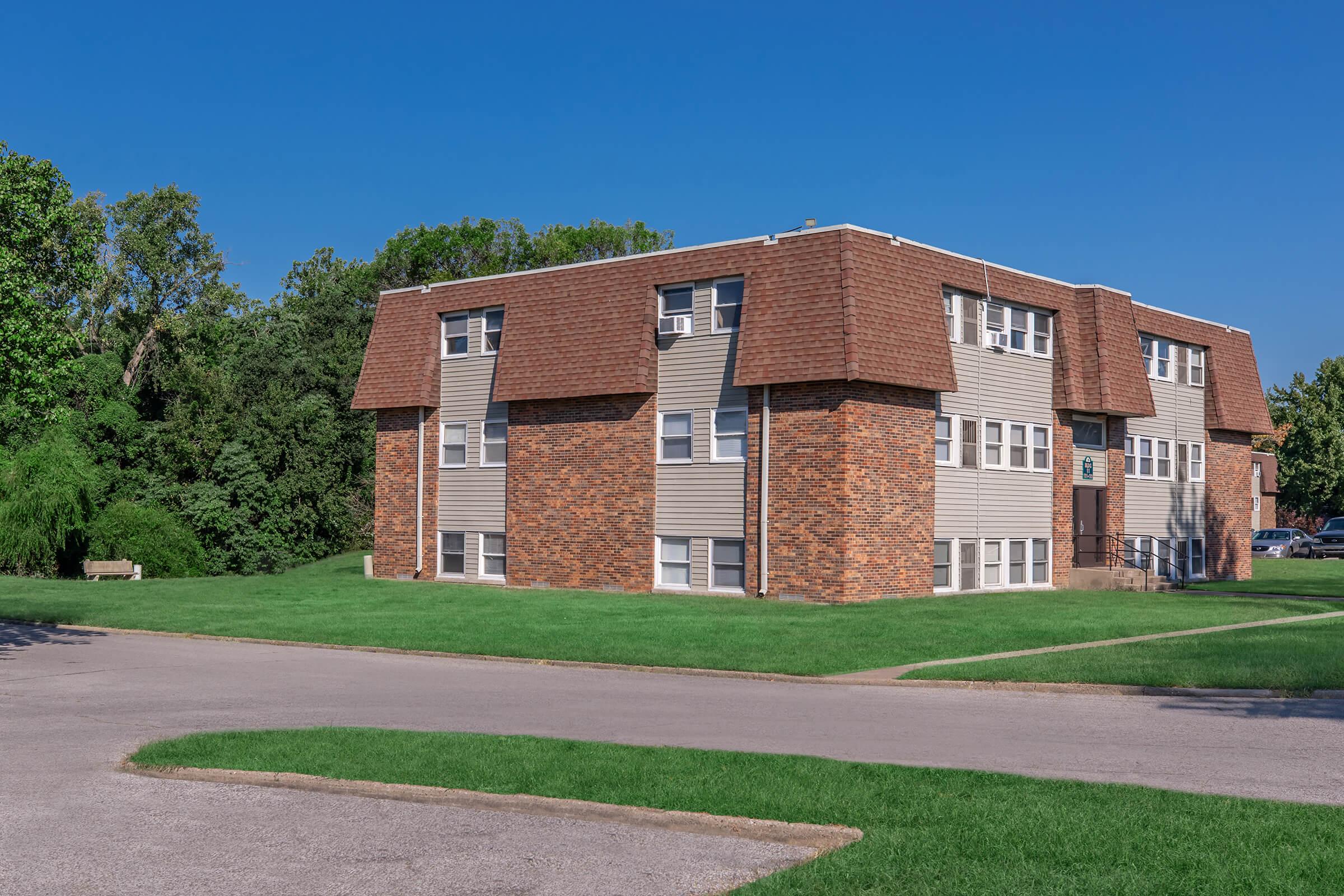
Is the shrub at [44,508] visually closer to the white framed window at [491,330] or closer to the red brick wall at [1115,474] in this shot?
the white framed window at [491,330]

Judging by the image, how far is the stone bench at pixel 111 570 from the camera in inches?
1597

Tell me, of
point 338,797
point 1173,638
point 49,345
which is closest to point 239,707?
point 338,797

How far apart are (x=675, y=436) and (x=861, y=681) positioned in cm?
1582

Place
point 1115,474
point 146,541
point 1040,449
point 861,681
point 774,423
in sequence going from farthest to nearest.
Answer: point 146,541, point 1115,474, point 1040,449, point 774,423, point 861,681

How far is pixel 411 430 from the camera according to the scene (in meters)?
37.8

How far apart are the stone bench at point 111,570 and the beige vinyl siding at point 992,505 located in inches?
998

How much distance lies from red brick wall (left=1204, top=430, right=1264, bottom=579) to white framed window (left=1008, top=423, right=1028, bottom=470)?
465 inches

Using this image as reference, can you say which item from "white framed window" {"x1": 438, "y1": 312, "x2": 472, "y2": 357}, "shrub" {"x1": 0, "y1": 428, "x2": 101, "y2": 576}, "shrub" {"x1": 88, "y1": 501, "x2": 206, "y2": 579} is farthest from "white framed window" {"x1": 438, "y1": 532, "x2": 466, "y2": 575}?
"shrub" {"x1": 0, "y1": 428, "x2": 101, "y2": 576}

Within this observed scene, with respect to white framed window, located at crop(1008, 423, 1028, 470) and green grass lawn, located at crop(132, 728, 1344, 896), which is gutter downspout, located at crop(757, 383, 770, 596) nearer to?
white framed window, located at crop(1008, 423, 1028, 470)

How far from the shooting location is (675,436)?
3238 centimetres

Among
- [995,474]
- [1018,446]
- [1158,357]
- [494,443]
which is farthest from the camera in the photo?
[1158,357]

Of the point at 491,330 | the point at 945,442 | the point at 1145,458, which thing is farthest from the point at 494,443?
the point at 1145,458

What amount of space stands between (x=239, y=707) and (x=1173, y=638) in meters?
14.2

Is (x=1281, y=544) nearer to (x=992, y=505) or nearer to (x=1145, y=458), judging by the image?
(x=1145, y=458)
